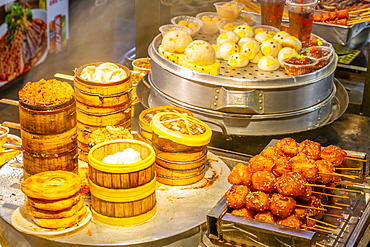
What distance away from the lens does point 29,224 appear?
2879mm

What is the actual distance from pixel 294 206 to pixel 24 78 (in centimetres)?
556

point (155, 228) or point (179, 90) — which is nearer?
point (155, 228)

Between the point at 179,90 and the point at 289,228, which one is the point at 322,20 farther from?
the point at 289,228

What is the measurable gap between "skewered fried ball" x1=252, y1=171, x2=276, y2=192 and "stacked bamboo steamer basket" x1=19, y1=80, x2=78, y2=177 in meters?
1.08

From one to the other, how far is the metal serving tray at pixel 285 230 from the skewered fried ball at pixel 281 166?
0.34m

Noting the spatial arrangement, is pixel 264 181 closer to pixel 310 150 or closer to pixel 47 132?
pixel 310 150

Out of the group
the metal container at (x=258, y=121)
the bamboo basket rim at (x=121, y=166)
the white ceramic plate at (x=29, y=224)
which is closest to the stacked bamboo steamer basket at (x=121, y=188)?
the bamboo basket rim at (x=121, y=166)

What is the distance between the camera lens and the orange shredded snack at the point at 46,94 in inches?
117

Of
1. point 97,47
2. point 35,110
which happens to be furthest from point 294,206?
point 97,47

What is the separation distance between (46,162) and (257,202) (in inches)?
47.9

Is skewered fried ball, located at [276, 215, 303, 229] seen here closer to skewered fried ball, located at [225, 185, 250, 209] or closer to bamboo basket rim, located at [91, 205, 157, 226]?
skewered fried ball, located at [225, 185, 250, 209]

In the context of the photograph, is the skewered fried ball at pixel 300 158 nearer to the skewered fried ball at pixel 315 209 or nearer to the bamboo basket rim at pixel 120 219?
the skewered fried ball at pixel 315 209

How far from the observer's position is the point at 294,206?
9.49 ft

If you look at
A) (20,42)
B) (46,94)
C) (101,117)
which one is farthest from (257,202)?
(20,42)
